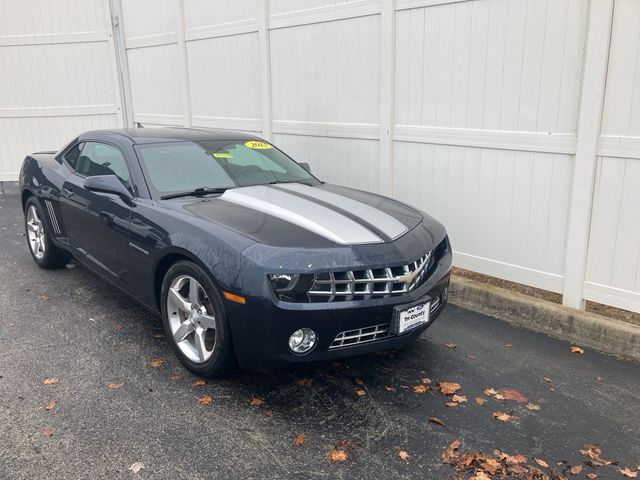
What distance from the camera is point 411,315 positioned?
3545 millimetres

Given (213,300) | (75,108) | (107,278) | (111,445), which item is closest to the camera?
(111,445)

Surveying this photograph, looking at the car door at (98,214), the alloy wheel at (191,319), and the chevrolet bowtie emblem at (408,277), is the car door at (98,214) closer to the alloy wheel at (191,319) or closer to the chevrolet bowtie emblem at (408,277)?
the alloy wheel at (191,319)

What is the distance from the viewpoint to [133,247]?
419cm

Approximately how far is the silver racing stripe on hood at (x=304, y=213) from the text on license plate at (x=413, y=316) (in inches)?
18.4

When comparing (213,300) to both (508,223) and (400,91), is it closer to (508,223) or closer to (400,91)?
(508,223)

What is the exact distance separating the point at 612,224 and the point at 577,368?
116 cm

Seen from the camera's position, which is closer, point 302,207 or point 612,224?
point 302,207

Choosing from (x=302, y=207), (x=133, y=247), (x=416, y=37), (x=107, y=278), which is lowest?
(x=107, y=278)

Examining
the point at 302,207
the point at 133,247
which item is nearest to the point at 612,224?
the point at 302,207

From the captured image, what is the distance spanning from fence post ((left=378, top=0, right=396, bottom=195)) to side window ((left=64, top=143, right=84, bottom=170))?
3.02m

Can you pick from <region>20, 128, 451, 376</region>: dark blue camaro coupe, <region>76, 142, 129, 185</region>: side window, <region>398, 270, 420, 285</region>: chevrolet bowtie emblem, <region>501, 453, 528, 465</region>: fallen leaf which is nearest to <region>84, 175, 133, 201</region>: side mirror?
<region>20, 128, 451, 376</region>: dark blue camaro coupe

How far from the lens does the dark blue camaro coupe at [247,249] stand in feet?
10.8

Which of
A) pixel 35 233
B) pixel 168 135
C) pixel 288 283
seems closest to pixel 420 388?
pixel 288 283

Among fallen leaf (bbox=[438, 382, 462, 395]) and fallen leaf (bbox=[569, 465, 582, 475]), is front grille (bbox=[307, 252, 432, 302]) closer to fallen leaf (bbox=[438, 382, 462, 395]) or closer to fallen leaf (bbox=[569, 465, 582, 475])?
fallen leaf (bbox=[438, 382, 462, 395])
